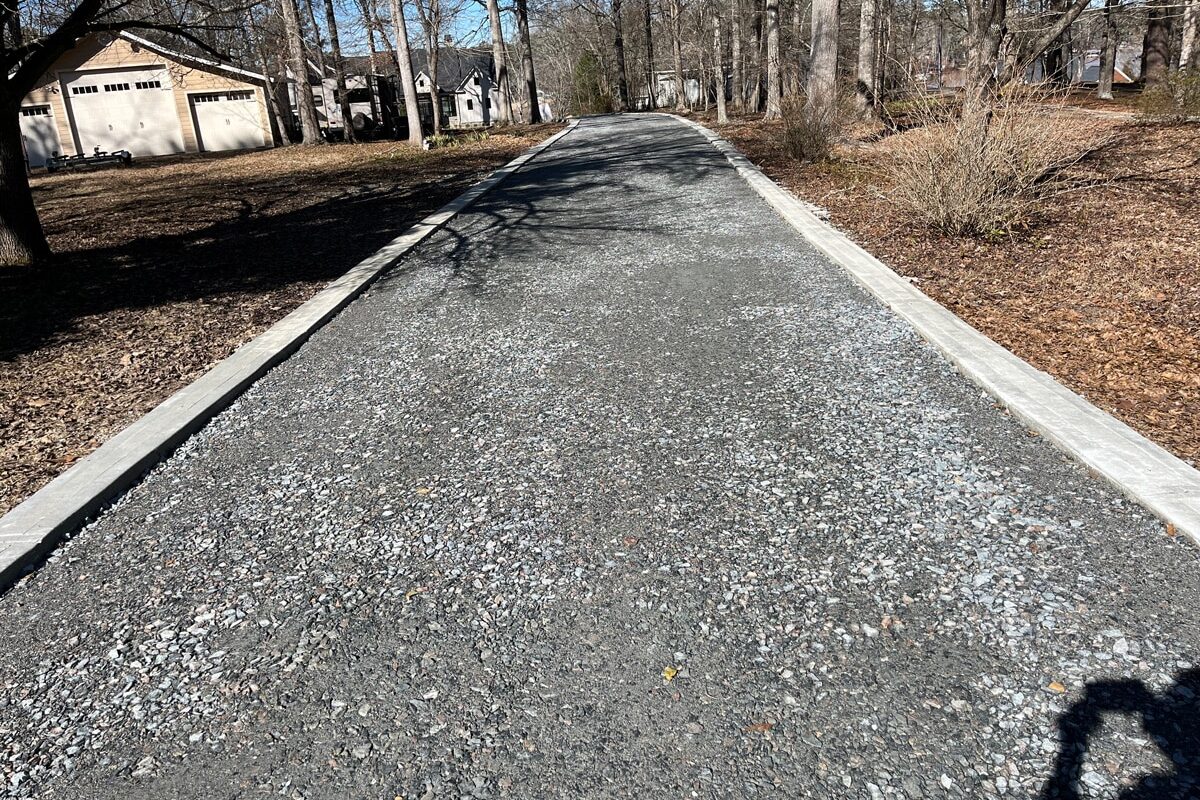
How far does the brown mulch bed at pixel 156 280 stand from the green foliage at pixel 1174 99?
10.9 m

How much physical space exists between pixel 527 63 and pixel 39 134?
18.3m

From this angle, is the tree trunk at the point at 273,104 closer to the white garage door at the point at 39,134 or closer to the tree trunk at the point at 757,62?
the white garage door at the point at 39,134

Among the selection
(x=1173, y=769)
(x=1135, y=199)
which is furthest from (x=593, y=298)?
(x=1135, y=199)

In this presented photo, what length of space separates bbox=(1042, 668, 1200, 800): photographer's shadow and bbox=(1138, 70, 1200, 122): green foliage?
1290 centimetres

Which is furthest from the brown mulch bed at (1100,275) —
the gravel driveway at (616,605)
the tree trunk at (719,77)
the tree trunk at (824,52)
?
the tree trunk at (719,77)

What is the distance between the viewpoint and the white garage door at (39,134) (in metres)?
28.3

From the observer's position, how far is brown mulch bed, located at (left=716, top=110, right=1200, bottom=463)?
397 cm

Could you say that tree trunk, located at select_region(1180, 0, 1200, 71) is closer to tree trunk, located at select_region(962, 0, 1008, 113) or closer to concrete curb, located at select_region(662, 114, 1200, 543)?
tree trunk, located at select_region(962, 0, 1008, 113)

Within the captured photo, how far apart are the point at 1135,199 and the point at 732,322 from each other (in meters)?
5.58

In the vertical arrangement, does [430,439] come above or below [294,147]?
below

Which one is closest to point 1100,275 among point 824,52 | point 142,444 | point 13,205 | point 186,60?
point 142,444

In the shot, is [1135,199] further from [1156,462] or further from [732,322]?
[1156,462]

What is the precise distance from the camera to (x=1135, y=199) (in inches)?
322

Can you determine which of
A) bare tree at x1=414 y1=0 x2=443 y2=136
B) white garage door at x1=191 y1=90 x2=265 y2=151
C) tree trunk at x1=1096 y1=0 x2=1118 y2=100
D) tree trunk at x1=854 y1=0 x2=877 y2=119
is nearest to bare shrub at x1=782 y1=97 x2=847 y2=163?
tree trunk at x1=854 y1=0 x2=877 y2=119
